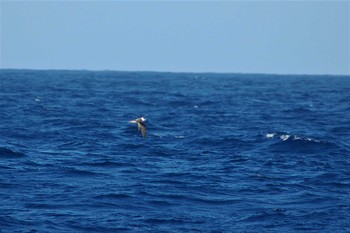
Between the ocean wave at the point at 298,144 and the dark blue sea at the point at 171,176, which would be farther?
the ocean wave at the point at 298,144

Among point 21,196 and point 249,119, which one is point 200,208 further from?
point 249,119

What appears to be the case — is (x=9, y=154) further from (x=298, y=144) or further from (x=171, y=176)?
(x=298, y=144)

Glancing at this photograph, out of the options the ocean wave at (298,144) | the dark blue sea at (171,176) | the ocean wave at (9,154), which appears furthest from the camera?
the ocean wave at (298,144)

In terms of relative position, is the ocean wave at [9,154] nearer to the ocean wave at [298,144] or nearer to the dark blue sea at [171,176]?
the dark blue sea at [171,176]

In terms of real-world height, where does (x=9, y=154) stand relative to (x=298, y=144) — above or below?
below

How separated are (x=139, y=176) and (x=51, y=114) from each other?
27109 mm

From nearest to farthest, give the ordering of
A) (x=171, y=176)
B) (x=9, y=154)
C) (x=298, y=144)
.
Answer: (x=171, y=176)
(x=9, y=154)
(x=298, y=144)

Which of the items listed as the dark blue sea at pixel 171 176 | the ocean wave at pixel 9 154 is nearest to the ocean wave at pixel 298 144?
the dark blue sea at pixel 171 176

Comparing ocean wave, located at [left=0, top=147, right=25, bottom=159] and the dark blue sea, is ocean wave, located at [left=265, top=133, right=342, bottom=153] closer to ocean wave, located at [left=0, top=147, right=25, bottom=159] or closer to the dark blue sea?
the dark blue sea

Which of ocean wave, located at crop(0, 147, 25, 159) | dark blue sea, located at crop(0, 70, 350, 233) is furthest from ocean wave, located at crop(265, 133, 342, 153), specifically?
ocean wave, located at crop(0, 147, 25, 159)

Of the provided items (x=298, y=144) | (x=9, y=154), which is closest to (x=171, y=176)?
(x=9, y=154)

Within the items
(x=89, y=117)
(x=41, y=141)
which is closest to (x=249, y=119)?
(x=89, y=117)

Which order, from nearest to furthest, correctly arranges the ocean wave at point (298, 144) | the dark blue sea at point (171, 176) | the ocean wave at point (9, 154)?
the dark blue sea at point (171, 176) < the ocean wave at point (9, 154) < the ocean wave at point (298, 144)

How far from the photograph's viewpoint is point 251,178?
104ft
